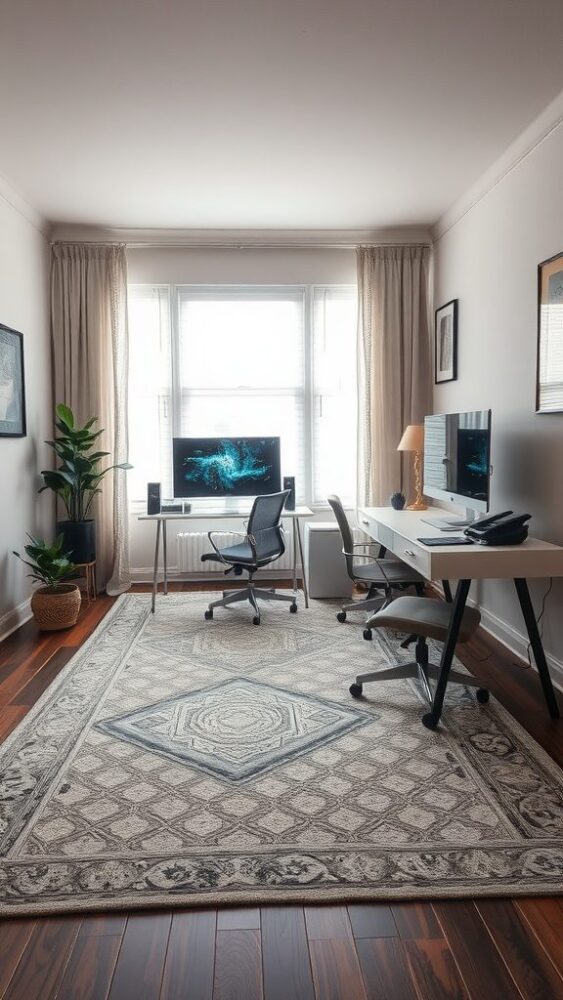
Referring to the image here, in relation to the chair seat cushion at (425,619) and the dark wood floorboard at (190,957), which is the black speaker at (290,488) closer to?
Answer: the chair seat cushion at (425,619)

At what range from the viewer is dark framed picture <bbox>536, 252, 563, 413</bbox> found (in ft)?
10.5

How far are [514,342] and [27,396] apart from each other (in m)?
3.21

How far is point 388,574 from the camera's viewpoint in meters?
3.99

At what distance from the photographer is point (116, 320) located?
534 centimetres

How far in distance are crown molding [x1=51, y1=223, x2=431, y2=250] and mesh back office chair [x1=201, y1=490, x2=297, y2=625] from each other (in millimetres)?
2196

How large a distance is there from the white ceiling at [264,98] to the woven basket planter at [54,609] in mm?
2596

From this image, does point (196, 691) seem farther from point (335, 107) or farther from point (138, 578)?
point (335, 107)

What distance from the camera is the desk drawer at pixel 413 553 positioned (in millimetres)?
2938

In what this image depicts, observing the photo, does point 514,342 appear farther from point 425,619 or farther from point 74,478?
point 74,478

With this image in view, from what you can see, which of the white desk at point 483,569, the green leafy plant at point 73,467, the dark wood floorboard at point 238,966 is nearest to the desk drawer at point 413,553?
the white desk at point 483,569

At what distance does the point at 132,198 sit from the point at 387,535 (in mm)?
2855

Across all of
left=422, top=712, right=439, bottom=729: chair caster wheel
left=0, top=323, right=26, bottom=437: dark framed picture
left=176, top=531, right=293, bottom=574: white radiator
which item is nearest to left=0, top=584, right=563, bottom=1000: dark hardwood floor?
left=422, top=712, right=439, bottom=729: chair caster wheel

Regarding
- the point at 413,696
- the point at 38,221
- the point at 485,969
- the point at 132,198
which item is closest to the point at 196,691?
the point at 413,696

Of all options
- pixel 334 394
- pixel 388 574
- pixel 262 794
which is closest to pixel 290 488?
pixel 334 394
